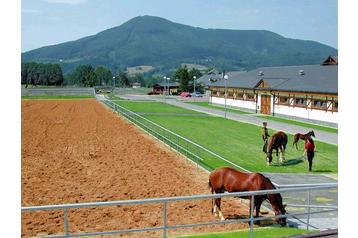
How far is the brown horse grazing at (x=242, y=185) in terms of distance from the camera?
811 centimetres

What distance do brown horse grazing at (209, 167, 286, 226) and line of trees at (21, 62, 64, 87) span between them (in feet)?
181

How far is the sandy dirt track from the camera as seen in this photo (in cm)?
874

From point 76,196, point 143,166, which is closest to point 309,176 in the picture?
point 143,166

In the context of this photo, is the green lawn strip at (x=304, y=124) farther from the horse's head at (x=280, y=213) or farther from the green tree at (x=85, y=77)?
the green tree at (x=85, y=77)

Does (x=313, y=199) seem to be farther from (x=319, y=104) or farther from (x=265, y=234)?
(x=319, y=104)

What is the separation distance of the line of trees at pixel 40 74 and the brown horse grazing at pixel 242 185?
181ft

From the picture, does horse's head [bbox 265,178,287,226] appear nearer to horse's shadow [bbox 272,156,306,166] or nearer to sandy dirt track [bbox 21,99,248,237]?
sandy dirt track [bbox 21,99,248,237]

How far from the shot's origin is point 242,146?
18719 mm

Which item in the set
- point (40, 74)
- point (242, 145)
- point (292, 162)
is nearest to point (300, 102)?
point (242, 145)

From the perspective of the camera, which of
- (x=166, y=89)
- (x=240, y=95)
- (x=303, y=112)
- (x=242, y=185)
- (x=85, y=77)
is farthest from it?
(x=85, y=77)

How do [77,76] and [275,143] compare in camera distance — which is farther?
[77,76]

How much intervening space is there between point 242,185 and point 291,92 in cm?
2352

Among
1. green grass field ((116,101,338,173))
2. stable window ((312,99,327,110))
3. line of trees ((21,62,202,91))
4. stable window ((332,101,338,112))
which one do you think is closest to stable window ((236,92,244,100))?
stable window ((312,99,327,110))
